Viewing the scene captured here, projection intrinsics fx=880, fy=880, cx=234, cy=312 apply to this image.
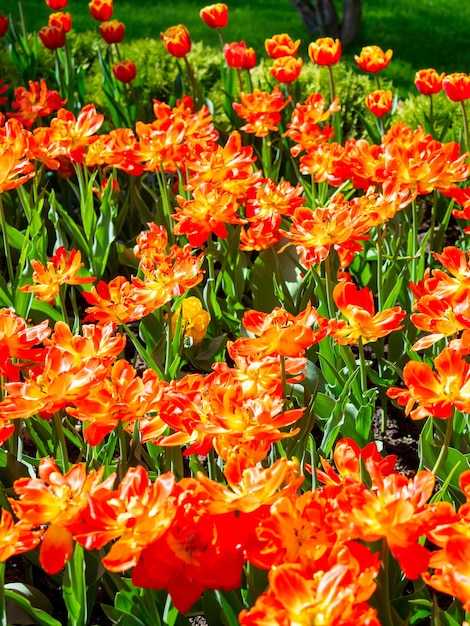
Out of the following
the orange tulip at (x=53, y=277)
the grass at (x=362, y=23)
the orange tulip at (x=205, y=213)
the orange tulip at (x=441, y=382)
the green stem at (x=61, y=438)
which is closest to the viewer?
the orange tulip at (x=441, y=382)

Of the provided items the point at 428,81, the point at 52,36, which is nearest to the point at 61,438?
the point at 428,81

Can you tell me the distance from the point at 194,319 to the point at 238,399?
1058 millimetres

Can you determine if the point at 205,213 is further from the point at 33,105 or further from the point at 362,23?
the point at 362,23

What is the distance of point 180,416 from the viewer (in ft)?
4.49

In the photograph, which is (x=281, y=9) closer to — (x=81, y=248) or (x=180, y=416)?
(x=81, y=248)

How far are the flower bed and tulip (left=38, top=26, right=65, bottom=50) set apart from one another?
1.11 ft

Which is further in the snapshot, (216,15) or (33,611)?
(216,15)

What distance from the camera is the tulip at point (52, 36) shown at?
11.6 ft

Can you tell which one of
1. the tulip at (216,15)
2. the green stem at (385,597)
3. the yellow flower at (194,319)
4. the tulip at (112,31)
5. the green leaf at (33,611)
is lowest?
the yellow flower at (194,319)

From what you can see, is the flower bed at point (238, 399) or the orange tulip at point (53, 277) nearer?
the flower bed at point (238, 399)

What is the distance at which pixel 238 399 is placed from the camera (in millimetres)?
1296

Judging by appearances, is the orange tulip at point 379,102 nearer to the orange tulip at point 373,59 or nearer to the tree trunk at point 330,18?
the orange tulip at point 373,59

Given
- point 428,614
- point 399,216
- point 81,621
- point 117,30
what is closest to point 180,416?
point 81,621

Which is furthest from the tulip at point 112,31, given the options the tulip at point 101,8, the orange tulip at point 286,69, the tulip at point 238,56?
the orange tulip at point 286,69
